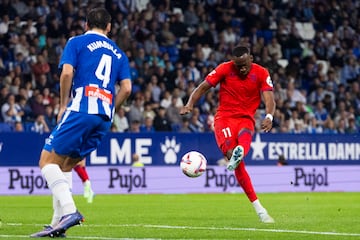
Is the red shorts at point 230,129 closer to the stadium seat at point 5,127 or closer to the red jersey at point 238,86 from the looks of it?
the red jersey at point 238,86

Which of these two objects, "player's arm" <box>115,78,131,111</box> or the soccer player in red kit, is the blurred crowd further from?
"player's arm" <box>115,78,131,111</box>

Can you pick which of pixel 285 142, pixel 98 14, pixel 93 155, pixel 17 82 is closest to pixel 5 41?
pixel 17 82

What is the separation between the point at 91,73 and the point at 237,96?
15.0 feet

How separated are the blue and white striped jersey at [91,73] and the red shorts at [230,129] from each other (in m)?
4.12

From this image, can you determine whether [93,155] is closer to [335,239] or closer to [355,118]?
[355,118]

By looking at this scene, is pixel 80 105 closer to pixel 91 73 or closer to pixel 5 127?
pixel 91 73

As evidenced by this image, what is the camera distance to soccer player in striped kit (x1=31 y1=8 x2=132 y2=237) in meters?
9.88

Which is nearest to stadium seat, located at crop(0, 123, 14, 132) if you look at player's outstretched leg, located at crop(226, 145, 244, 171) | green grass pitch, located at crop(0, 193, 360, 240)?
green grass pitch, located at crop(0, 193, 360, 240)

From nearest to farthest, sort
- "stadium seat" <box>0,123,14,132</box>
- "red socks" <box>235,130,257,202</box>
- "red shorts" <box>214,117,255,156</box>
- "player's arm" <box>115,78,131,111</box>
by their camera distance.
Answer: "player's arm" <box>115,78,131,111</box> → "red socks" <box>235,130,257,202</box> → "red shorts" <box>214,117,255,156</box> → "stadium seat" <box>0,123,14,132</box>

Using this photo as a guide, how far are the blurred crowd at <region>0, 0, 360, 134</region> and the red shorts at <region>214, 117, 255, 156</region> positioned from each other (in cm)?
1179

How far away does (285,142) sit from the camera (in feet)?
94.9

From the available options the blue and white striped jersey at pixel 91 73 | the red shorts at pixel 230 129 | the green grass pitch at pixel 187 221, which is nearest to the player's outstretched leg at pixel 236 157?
the red shorts at pixel 230 129

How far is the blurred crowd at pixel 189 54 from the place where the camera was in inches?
1070

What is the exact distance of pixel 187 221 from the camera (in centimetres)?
1371
